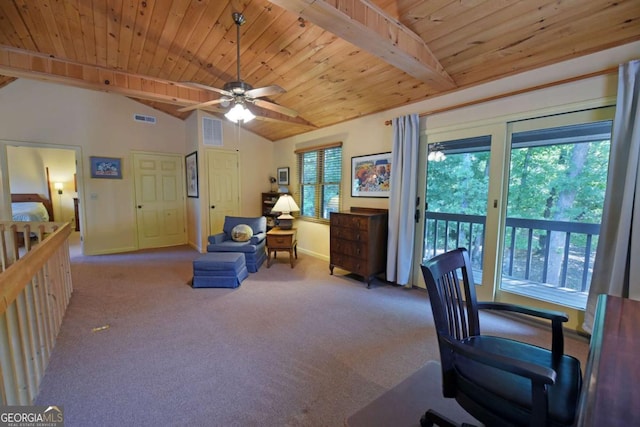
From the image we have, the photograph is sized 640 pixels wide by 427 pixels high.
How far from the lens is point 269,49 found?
3125 millimetres

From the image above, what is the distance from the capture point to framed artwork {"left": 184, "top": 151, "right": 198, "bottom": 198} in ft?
18.2

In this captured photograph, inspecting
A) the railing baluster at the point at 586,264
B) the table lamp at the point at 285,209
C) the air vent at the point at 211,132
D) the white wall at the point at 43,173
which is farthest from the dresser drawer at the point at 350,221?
the white wall at the point at 43,173

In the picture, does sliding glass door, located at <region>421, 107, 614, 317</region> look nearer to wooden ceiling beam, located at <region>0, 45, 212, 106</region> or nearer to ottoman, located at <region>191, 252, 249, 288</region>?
ottoman, located at <region>191, 252, 249, 288</region>

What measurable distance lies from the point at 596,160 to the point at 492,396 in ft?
8.01

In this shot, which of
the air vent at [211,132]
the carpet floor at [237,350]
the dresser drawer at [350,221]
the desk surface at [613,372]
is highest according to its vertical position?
the air vent at [211,132]

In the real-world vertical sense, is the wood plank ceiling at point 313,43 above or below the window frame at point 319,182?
above

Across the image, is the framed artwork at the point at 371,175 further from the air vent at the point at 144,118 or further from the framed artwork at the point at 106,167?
the framed artwork at the point at 106,167

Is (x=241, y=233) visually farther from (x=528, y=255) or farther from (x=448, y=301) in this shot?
(x=528, y=255)

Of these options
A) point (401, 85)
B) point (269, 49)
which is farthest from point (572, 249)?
point (269, 49)

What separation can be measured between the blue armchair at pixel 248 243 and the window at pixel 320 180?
3.43 feet

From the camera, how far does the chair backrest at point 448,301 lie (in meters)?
1.24

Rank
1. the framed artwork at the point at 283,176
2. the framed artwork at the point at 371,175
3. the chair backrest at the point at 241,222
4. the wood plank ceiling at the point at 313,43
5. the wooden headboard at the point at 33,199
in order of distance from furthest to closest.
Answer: the wooden headboard at the point at 33,199 → the framed artwork at the point at 283,176 → the chair backrest at the point at 241,222 → the framed artwork at the point at 371,175 → the wood plank ceiling at the point at 313,43

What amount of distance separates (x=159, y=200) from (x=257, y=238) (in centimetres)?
296

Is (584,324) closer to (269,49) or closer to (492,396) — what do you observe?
(492,396)
